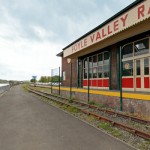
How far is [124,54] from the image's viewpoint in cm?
1139

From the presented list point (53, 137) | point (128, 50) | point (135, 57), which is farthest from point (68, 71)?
point (53, 137)

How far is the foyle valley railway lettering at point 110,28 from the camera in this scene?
7137mm

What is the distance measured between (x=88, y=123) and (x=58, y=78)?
1107cm

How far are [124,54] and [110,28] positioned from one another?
286 cm

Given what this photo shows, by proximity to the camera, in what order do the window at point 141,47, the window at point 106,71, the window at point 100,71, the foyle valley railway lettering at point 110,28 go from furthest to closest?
the window at point 100,71 < the window at point 106,71 < the window at point 141,47 < the foyle valley railway lettering at point 110,28

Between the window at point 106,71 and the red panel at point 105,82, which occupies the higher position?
the window at point 106,71

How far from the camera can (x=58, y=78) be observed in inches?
673

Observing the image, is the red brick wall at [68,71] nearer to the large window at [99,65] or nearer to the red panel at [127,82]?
the large window at [99,65]

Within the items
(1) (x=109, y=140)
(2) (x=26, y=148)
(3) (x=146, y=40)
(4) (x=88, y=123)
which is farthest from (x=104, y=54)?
(2) (x=26, y=148)

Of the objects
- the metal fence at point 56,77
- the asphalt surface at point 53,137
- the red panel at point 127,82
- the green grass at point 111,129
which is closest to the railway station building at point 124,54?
the red panel at point 127,82

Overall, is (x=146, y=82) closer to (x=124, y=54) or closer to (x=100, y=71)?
(x=124, y=54)

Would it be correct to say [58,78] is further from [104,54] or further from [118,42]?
[118,42]

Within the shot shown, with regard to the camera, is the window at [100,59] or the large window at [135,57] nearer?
the large window at [135,57]

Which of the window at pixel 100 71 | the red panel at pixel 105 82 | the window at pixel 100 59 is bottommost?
the red panel at pixel 105 82
